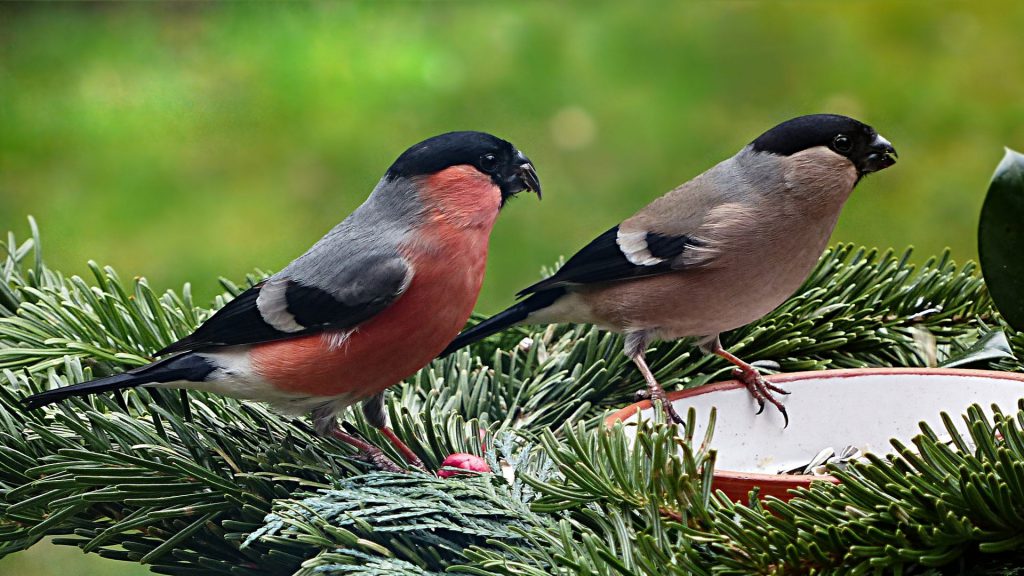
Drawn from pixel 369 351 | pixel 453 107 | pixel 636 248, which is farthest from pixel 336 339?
pixel 453 107

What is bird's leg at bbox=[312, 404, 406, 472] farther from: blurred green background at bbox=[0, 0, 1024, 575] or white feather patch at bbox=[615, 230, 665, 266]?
blurred green background at bbox=[0, 0, 1024, 575]

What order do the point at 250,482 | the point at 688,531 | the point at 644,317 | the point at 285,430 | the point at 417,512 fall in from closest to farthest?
the point at 688,531 < the point at 417,512 < the point at 250,482 < the point at 285,430 < the point at 644,317

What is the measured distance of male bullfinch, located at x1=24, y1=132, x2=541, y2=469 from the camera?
5.96 feet

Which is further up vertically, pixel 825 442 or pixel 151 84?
pixel 151 84

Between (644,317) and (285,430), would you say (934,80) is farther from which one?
(285,430)

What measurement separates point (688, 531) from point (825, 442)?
75 centimetres

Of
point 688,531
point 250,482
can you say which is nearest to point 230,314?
point 250,482

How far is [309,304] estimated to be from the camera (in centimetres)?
187

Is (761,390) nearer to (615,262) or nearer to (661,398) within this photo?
(661,398)

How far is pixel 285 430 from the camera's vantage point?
1776 millimetres

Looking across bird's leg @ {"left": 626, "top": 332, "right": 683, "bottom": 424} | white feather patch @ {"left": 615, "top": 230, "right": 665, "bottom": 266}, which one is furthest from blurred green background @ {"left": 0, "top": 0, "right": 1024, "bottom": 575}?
bird's leg @ {"left": 626, "top": 332, "right": 683, "bottom": 424}

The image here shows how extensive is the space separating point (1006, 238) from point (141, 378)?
3.86 ft

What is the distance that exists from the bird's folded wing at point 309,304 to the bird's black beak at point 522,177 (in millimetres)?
251

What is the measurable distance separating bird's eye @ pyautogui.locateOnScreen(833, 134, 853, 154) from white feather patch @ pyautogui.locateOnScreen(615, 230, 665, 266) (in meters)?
0.40
